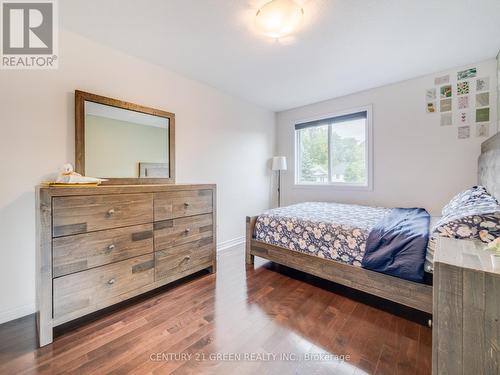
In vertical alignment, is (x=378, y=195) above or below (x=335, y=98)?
below

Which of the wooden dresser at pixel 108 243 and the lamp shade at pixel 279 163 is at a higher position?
the lamp shade at pixel 279 163

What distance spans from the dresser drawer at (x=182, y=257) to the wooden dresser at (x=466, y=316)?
6.26 ft

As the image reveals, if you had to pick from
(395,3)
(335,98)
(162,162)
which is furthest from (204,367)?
(335,98)

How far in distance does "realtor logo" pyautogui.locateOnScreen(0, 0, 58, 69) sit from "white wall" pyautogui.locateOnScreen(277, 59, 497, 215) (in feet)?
11.4

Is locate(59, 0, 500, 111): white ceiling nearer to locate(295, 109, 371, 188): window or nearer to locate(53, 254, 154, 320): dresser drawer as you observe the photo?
locate(295, 109, 371, 188): window

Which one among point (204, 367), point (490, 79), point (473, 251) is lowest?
point (204, 367)

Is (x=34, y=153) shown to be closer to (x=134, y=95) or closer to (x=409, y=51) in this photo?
(x=134, y=95)

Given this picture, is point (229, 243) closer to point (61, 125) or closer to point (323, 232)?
point (323, 232)

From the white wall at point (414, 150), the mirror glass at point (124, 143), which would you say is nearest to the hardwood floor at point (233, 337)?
the mirror glass at point (124, 143)

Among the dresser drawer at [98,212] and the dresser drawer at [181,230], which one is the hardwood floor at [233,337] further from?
the dresser drawer at [98,212]

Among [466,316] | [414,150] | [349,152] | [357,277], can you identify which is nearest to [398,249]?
[357,277]

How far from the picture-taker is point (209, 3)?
5.25 ft

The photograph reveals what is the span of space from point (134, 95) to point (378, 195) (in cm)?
339

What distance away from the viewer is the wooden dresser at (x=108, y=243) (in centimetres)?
143
